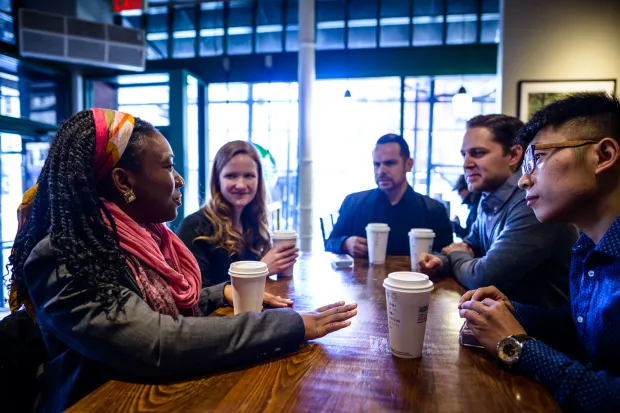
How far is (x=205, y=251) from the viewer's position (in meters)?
1.99

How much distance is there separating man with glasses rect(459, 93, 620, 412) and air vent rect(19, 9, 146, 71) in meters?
5.10

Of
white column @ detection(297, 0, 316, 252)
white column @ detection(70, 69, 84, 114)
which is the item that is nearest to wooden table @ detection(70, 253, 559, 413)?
white column @ detection(297, 0, 316, 252)

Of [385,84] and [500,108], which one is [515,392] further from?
[385,84]

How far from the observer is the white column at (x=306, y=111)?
495cm

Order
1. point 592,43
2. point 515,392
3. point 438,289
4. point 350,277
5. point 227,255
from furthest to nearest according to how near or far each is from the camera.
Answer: point 592,43 < point 227,255 < point 350,277 < point 438,289 < point 515,392

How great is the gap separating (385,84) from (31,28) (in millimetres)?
4506

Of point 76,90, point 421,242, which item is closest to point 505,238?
point 421,242

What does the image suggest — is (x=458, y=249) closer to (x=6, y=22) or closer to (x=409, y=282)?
(x=409, y=282)

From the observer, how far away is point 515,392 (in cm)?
85

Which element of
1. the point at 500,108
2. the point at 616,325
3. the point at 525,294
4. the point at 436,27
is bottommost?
the point at 525,294

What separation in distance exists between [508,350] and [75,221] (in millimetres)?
1128

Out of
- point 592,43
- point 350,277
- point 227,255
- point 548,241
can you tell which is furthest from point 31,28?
point 592,43

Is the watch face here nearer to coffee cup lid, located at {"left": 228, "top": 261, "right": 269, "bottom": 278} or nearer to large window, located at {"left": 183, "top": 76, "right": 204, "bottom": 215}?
coffee cup lid, located at {"left": 228, "top": 261, "right": 269, "bottom": 278}

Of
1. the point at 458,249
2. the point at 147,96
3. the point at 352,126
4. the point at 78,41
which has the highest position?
the point at 78,41
